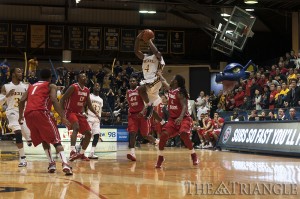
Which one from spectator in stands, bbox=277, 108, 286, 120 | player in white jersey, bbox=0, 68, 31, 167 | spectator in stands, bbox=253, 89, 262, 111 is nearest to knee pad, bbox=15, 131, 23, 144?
player in white jersey, bbox=0, 68, 31, 167

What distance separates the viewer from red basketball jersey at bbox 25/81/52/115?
9.09m

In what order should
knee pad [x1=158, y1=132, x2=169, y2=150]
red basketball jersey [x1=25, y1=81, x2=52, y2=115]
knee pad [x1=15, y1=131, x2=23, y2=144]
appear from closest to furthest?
red basketball jersey [x1=25, y1=81, x2=52, y2=115]
knee pad [x1=158, y1=132, x2=169, y2=150]
knee pad [x1=15, y1=131, x2=23, y2=144]

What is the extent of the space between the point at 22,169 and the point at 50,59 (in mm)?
25753

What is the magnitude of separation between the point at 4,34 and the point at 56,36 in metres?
3.31

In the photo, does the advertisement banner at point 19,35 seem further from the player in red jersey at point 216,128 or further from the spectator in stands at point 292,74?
the spectator in stands at point 292,74

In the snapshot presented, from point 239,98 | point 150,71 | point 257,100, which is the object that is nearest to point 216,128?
point 257,100

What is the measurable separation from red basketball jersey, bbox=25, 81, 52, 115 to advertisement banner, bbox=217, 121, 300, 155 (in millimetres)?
7277

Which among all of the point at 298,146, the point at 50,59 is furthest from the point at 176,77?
the point at 50,59

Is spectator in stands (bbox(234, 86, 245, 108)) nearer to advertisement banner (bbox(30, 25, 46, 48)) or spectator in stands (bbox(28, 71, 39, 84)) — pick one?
spectator in stands (bbox(28, 71, 39, 84))

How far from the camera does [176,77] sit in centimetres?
1082

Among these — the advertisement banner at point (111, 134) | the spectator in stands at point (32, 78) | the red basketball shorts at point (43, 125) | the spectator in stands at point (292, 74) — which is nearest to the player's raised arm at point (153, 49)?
the red basketball shorts at point (43, 125)

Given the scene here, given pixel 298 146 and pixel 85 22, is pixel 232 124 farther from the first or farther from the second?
pixel 85 22

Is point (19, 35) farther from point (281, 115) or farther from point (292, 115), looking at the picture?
point (292, 115)

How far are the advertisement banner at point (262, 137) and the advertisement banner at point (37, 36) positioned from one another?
19.2 m
